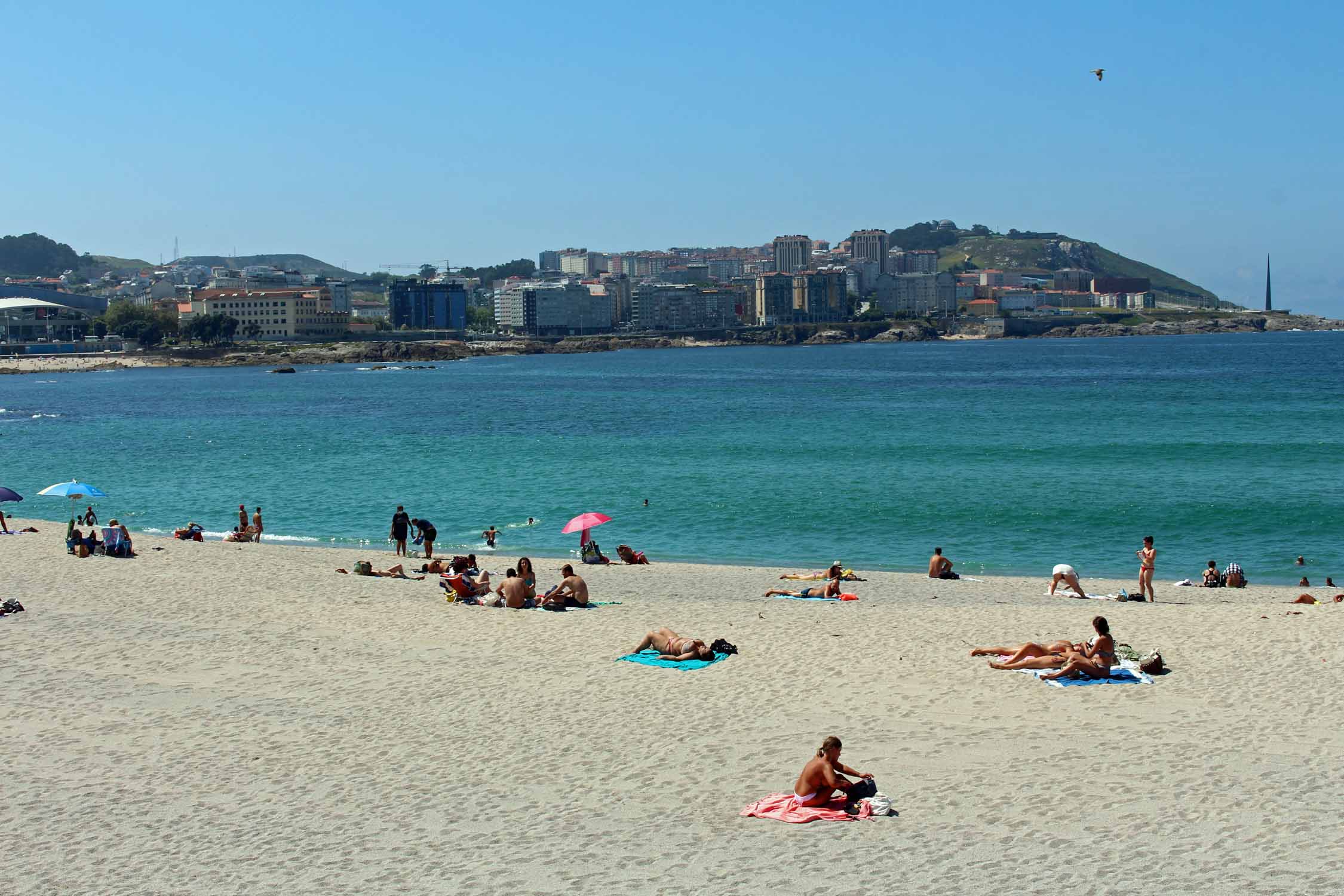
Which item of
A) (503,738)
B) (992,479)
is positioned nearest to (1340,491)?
(992,479)

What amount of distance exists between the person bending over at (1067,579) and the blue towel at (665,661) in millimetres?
6403

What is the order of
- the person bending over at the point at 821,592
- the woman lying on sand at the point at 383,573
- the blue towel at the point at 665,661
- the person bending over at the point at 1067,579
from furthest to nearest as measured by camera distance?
the woman lying on sand at the point at 383,573, the person bending over at the point at 1067,579, the person bending over at the point at 821,592, the blue towel at the point at 665,661

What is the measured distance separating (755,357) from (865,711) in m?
128

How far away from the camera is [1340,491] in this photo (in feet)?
87.4

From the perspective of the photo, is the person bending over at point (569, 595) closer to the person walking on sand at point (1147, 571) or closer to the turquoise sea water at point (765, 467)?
the turquoise sea water at point (765, 467)

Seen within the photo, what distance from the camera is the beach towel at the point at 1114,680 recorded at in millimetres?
10453

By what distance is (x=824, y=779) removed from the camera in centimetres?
764

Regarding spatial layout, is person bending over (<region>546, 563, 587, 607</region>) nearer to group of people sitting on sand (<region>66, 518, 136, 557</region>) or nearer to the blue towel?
the blue towel

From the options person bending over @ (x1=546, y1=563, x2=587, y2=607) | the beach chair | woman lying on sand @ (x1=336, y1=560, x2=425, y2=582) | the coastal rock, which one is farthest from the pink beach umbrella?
the coastal rock

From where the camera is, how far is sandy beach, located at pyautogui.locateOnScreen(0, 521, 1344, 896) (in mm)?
6809

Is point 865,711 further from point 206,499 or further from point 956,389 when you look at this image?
point 956,389

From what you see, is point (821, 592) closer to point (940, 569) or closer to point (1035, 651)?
point (940, 569)

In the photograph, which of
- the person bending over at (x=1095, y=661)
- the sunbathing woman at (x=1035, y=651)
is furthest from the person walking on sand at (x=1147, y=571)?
the person bending over at (x=1095, y=661)

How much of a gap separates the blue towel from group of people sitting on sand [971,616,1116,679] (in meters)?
2.53
